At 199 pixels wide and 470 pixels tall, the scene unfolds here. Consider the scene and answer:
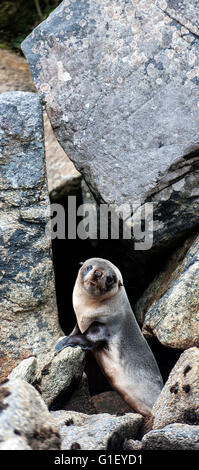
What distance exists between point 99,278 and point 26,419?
2.31 meters

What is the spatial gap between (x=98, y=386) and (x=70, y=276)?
146 cm

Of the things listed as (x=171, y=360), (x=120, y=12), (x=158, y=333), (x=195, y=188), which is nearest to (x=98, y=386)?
(x=171, y=360)

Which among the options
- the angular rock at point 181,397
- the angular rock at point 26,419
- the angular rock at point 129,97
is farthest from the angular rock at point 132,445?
the angular rock at point 129,97

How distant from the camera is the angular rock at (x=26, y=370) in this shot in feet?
19.0

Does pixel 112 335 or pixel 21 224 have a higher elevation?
pixel 21 224

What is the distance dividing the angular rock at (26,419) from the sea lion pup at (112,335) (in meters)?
2.01

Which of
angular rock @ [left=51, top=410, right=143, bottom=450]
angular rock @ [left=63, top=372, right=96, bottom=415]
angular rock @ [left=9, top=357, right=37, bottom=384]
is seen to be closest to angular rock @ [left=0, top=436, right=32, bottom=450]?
angular rock @ [left=51, top=410, right=143, bottom=450]

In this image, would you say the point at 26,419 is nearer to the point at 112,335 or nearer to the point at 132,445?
the point at 132,445

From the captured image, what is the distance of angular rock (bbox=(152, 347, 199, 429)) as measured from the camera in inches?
197

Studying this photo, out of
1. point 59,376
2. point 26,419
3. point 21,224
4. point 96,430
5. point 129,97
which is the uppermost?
point 129,97

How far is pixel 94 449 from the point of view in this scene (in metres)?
4.58

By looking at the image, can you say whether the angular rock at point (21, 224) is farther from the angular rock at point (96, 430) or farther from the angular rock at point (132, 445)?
the angular rock at point (132, 445)

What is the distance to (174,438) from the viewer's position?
445cm

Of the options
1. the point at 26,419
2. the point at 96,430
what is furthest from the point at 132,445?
the point at 26,419
